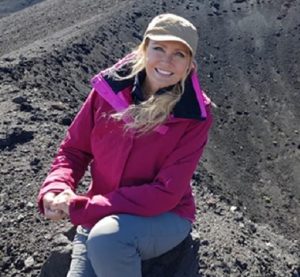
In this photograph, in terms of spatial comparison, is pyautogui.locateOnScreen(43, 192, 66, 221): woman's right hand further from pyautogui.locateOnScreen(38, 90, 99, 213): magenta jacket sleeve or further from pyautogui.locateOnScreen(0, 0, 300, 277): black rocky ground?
pyautogui.locateOnScreen(0, 0, 300, 277): black rocky ground

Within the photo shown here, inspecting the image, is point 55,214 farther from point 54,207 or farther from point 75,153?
point 75,153

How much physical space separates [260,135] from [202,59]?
3.29m

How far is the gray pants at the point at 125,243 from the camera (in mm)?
4531

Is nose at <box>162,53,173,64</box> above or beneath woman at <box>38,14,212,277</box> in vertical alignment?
above

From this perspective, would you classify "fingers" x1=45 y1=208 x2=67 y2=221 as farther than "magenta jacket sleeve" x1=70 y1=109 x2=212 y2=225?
Yes

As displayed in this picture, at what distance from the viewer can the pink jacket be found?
4762 millimetres

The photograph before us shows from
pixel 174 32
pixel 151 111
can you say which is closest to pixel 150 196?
pixel 151 111

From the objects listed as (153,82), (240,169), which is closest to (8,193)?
(153,82)

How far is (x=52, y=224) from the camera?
6594 mm

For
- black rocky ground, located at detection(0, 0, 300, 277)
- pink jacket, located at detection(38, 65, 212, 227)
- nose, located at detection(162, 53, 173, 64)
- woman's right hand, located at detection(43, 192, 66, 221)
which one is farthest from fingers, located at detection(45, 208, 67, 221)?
nose, located at detection(162, 53, 173, 64)

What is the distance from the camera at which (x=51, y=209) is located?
4863 mm

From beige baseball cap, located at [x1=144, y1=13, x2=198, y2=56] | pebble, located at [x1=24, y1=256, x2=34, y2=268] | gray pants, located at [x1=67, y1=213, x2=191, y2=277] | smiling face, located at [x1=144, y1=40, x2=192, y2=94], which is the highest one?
beige baseball cap, located at [x1=144, y1=13, x2=198, y2=56]

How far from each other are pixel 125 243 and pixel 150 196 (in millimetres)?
378

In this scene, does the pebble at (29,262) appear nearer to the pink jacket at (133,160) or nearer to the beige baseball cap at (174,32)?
the pink jacket at (133,160)
